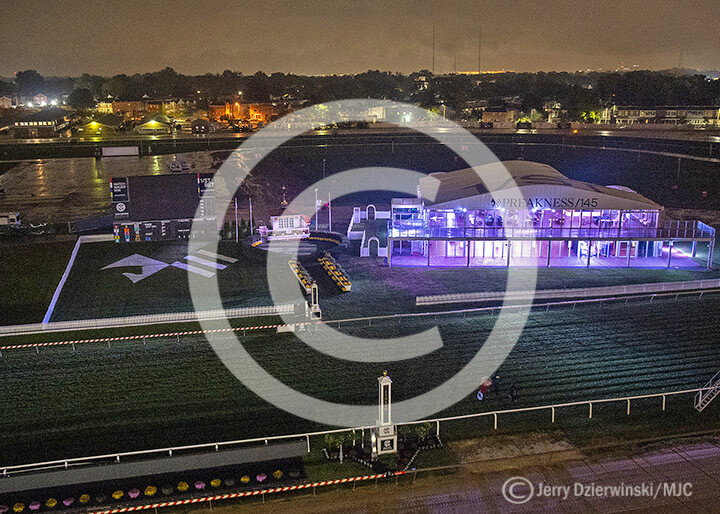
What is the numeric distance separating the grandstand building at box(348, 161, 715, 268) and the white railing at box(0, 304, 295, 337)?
9476 mm

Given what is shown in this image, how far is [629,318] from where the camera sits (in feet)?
80.3

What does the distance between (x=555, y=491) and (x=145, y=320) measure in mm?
15364

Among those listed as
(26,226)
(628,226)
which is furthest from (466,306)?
(26,226)

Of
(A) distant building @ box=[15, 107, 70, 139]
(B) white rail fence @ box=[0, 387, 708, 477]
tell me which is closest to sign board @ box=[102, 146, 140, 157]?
(A) distant building @ box=[15, 107, 70, 139]

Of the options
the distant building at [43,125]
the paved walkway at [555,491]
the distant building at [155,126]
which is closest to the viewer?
the paved walkway at [555,491]

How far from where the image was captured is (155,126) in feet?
345

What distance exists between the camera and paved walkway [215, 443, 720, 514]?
46.1 feet

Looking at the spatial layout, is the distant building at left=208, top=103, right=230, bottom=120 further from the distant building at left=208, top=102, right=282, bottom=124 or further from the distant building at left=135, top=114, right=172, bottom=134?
the distant building at left=135, top=114, right=172, bottom=134

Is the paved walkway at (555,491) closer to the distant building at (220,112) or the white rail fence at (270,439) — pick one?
the white rail fence at (270,439)

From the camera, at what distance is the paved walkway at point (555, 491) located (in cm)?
1406

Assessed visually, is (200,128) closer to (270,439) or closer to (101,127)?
(101,127)

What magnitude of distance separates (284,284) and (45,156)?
61.2 meters

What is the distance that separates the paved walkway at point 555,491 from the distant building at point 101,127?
98369mm

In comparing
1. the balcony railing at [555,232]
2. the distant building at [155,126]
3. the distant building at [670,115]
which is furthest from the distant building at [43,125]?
the distant building at [670,115]
